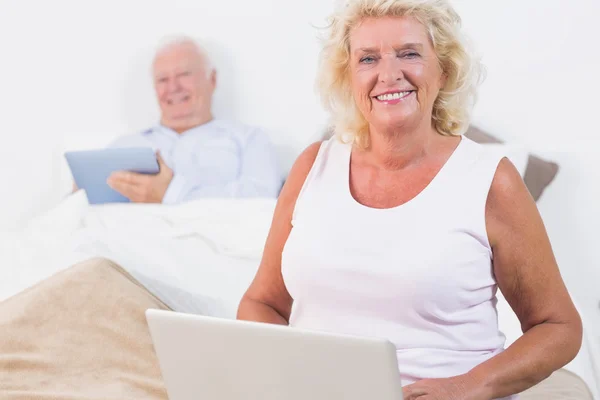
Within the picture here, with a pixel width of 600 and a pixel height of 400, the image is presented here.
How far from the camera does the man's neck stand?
3311mm

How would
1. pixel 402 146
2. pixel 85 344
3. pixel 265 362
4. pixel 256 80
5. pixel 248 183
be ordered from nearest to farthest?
1. pixel 265 362
2. pixel 402 146
3. pixel 85 344
4. pixel 248 183
5. pixel 256 80

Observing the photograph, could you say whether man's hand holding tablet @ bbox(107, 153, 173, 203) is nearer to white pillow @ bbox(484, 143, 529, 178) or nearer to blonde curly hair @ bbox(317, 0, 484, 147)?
white pillow @ bbox(484, 143, 529, 178)

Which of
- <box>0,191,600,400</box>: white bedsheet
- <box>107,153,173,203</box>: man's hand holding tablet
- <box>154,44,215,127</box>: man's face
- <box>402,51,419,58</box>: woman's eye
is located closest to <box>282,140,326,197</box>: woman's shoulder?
<box>402,51,419,58</box>: woman's eye

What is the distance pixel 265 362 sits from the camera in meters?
1.08

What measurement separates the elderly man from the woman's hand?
6.05 ft

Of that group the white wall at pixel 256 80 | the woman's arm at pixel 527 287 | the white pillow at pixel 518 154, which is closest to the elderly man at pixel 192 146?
Answer: the white wall at pixel 256 80

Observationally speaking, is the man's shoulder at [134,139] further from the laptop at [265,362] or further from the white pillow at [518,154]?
the laptop at [265,362]

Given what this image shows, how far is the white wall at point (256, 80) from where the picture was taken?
2828mm

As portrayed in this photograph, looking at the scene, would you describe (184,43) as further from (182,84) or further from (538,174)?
(538,174)

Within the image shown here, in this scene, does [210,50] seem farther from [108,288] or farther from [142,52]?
[108,288]

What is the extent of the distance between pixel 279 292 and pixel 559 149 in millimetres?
1611

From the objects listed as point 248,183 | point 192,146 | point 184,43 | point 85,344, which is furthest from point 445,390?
point 184,43

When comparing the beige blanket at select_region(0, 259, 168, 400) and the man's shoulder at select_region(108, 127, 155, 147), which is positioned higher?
the beige blanket at select_region(0, 259, 168, 400)

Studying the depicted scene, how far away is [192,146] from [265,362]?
224 cm
